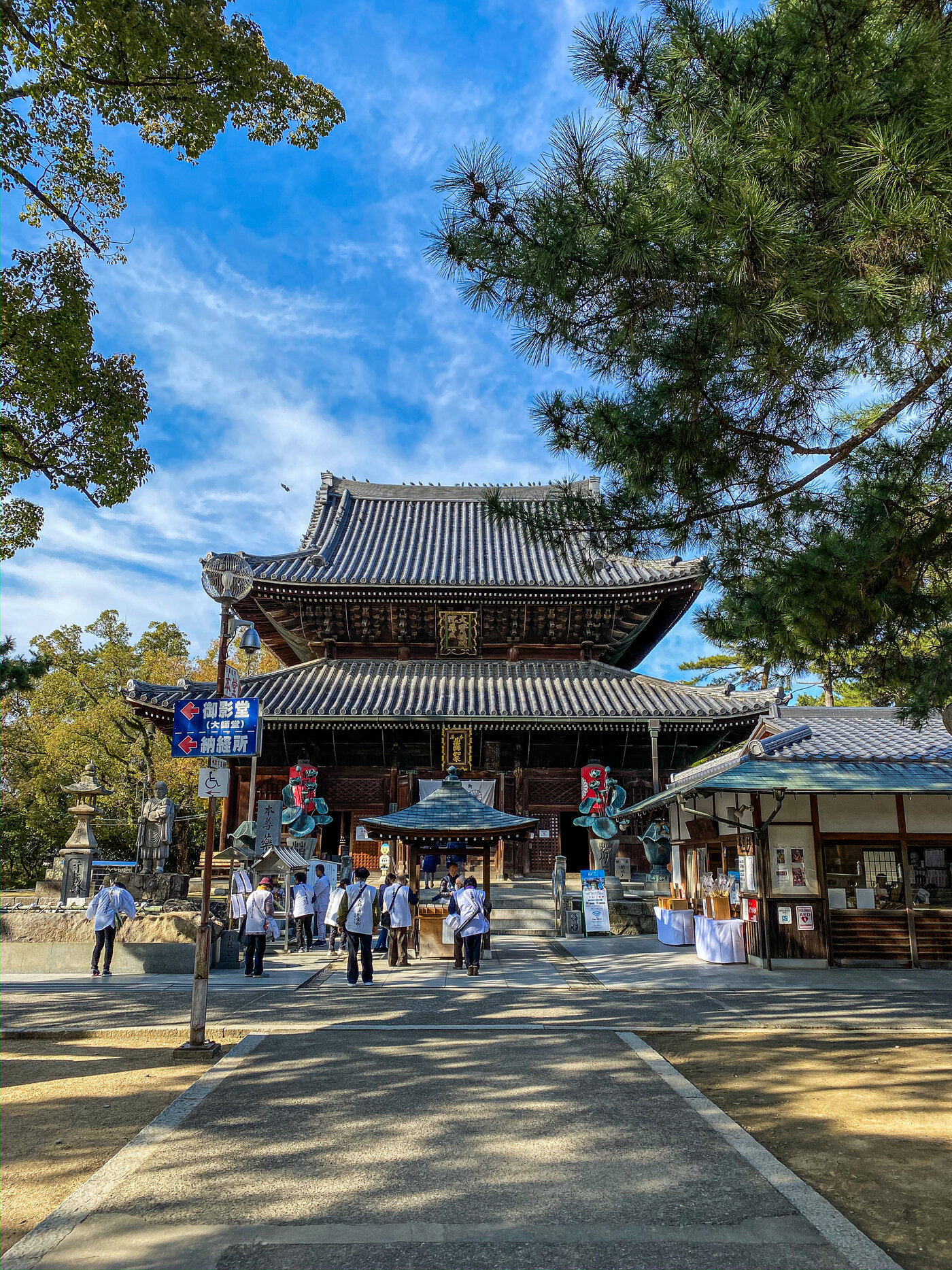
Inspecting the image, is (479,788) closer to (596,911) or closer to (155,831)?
(596,911)

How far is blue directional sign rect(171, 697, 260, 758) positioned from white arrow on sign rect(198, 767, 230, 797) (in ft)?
0.66

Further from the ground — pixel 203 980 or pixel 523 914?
pixel 203 980

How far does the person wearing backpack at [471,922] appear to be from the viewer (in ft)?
41.0

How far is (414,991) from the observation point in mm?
11156

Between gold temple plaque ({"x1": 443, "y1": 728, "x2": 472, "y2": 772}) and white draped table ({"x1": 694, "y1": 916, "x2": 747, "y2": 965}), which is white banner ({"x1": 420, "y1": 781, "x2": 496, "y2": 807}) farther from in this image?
white draped table ({"x1": 694, "y1": 916, "x2": 747, "y2": 965})

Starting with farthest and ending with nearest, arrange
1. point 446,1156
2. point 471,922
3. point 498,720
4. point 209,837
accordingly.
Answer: point 498,720 → point 471,922 → point 209,837 → point 446,1156

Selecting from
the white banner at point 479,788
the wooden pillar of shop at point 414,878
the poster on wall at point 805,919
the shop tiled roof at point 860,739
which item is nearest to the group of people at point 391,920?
the wooden pillar of shop at point 414,878

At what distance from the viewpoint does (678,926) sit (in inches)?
640

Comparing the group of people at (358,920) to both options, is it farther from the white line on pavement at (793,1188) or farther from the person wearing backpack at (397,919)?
the white line on pavement at (793,1188)

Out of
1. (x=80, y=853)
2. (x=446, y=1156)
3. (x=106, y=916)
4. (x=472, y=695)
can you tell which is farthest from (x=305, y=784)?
(x=446, y=1156)

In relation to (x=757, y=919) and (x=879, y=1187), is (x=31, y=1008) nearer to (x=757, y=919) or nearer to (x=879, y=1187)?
(x=879, y=1187)

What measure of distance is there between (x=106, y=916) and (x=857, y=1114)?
34.7 feet

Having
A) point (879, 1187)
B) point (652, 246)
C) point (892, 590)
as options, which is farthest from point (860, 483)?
point (879, 1187)

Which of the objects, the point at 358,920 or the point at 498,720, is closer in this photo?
the point at 358,920
